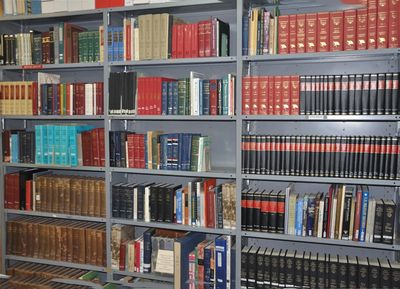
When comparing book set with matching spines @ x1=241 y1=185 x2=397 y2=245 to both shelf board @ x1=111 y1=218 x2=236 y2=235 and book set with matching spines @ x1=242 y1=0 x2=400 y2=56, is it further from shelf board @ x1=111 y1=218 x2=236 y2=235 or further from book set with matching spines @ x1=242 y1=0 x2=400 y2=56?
book set with matching spines @ x1=242 y1=0 x2=400 y2=56

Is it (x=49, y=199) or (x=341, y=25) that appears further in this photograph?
(x=49, y=199)

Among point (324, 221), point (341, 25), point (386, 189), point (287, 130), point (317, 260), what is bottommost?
point (317, 260)

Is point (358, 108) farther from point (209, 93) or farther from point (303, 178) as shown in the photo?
point (209, 93)

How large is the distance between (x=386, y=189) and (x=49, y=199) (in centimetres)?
254

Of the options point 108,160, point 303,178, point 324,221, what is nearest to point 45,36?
point 108,160

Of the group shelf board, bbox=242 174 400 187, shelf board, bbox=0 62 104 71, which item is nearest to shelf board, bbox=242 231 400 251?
shelf board, bbox=242 174 400 187

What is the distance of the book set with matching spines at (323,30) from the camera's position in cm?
235

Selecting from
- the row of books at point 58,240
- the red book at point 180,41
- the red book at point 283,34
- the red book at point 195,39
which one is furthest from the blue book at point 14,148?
the red book at point 283,34

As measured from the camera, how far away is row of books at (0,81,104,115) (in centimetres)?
305

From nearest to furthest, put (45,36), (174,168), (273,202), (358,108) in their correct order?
Answer: 1. (358,108)
2. (273,202)
3. (174,168)
4. (45,36)

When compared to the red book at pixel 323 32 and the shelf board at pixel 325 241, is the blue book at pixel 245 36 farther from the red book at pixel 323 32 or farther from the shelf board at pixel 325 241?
the shelf board at pixel 325 241

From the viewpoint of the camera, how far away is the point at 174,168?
2838 mm

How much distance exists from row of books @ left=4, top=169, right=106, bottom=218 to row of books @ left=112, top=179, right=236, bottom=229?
187 millimetres

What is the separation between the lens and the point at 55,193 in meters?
3.19
